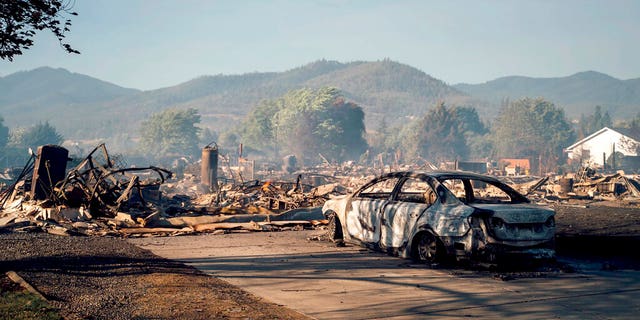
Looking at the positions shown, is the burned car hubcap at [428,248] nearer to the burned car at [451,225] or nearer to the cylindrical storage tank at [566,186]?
the burned car at [451,225]

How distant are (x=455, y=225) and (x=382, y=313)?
9.85 feet

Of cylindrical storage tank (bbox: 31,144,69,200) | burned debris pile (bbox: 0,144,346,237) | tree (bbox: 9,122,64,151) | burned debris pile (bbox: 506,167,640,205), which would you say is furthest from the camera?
tree (bbox: 9,122,64,151)

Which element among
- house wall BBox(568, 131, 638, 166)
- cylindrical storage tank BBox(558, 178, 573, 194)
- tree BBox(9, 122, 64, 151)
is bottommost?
cylindrical storage tank BBox(558, 178, 573, 194)

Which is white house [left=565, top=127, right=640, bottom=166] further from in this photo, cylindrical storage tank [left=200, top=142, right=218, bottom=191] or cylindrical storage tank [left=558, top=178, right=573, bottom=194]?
cylindrical storage tank [left=200, top=142, right=218, bottom=191]

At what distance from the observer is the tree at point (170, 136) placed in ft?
518

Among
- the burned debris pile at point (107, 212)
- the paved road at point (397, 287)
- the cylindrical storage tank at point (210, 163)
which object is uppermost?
the cylindrical storage tank at point (210, 163)

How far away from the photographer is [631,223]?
1786cm

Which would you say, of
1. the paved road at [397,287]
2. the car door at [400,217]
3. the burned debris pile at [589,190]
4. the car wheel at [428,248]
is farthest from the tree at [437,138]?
the car wheel at [428,248]

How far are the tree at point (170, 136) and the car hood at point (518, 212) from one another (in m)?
150

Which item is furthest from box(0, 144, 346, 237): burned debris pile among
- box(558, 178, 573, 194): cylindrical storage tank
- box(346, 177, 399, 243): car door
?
box(558, 178, 573, 194): cylindrical storage tank

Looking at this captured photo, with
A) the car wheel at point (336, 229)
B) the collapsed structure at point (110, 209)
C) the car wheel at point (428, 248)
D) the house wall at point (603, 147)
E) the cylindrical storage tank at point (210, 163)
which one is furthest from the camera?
the house wall at point (603, 147)

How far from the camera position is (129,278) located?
9.27m

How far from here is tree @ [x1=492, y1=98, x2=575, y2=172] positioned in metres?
132

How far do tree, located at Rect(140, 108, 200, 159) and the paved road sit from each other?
148m
